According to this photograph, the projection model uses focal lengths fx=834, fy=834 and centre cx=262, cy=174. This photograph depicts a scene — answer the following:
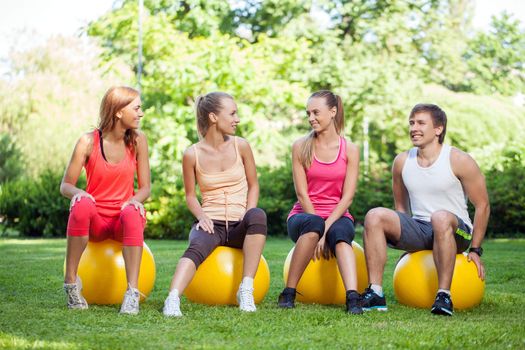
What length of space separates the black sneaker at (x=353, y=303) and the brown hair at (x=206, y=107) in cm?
170

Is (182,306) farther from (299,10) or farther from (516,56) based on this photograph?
(516,56)

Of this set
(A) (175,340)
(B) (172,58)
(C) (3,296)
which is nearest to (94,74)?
(B) (172,58)

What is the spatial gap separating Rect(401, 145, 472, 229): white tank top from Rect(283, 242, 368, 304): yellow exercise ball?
0.61 m

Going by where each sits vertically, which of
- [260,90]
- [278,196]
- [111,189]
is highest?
[260,90]

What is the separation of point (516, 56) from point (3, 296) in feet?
126

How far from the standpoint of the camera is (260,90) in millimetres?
21422

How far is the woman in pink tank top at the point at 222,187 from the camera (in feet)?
19.8

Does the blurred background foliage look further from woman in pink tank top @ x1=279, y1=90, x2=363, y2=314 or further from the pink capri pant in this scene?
the pink capri pant

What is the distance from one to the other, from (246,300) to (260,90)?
Result: 15904mm

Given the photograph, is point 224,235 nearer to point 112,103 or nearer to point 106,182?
point 106,182

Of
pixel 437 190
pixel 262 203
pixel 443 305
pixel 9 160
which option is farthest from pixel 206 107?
pixel 9 160

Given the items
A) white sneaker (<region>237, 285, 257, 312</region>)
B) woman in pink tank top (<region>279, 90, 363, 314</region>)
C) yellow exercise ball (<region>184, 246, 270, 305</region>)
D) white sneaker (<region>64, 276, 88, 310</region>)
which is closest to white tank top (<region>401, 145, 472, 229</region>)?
woman in pink tank top (<region>279, 90, 363, 314</region>)

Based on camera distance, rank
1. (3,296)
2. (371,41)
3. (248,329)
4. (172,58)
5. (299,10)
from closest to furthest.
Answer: (248,329)
(3,296)
(172,58)
(299,10)
(371,41)

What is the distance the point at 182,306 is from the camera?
20.0 ft
